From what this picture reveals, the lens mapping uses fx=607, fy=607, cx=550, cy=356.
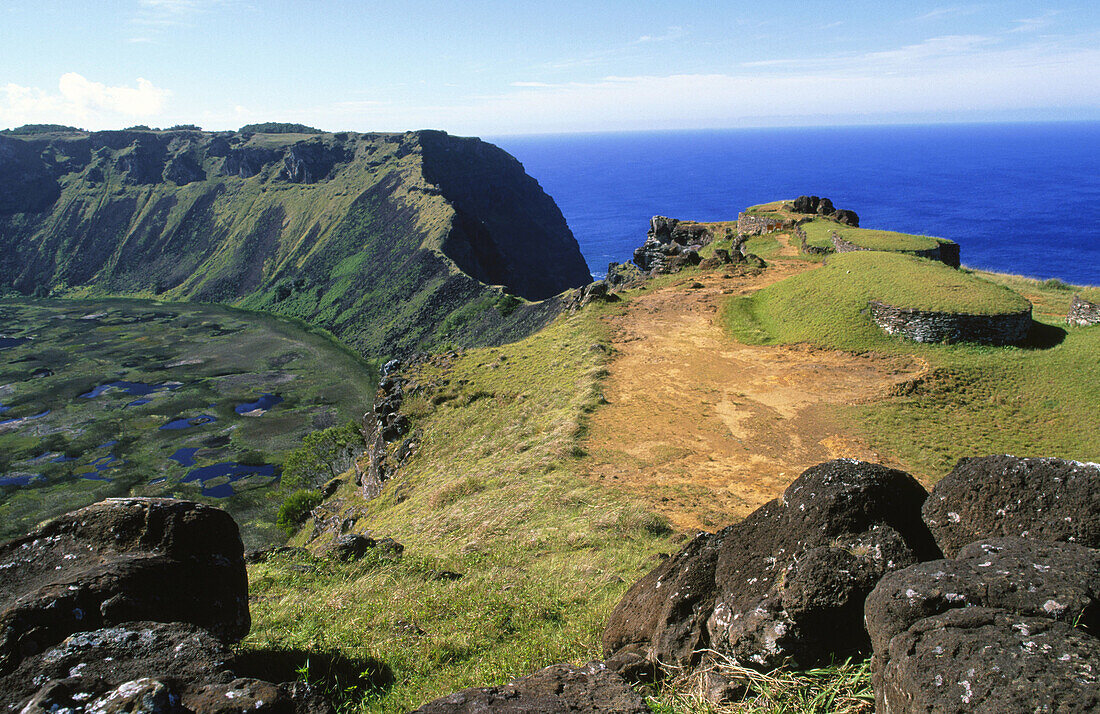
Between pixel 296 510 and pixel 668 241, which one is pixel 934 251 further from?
pixel 296 510

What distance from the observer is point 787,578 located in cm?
699

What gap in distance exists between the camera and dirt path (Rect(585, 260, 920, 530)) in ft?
63.9

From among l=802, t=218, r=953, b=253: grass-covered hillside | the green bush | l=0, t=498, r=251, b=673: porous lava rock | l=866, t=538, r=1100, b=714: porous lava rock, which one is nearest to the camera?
l=866, t=538, r=1100, b=714: porous lava rock

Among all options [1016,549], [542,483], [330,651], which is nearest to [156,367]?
[542,483]

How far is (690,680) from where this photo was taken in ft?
23.2

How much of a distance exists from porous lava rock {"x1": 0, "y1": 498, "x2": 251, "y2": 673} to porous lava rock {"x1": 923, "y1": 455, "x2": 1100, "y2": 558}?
9293 mm

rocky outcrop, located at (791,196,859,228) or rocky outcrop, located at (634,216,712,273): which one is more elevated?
rocky outcrop, located at (791,196,859,228)

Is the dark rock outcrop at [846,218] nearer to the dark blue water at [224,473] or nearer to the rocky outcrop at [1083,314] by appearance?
the rocky outcrop at [1083,314]

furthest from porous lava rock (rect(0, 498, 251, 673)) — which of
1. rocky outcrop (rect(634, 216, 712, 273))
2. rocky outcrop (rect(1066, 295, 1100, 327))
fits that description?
rocky outcrop (rect(634, 216, 712, 273))

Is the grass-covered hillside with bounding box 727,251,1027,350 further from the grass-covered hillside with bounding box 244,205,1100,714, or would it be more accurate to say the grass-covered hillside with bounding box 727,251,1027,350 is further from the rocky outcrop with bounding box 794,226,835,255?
the rocky outcrop with bounding box 794,226,835,255

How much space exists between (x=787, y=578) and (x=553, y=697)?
3.00m

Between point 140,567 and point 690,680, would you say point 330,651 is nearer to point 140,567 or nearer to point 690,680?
point 140,567

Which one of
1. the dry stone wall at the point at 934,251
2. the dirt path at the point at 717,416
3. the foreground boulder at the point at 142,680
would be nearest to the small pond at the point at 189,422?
the dirt path at the point at 717,416

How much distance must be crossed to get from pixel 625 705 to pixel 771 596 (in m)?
2.27
